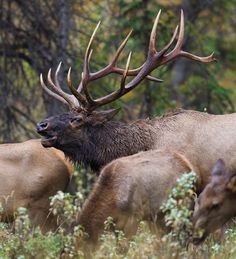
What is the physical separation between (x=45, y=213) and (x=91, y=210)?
2135mm

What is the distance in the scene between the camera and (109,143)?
40.6 feet

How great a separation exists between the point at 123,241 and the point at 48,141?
2.71 m

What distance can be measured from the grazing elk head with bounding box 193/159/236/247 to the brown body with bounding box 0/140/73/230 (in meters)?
3.06

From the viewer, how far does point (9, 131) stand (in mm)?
16875

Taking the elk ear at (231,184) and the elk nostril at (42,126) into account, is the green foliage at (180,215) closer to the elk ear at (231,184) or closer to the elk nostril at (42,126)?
the elk ear at (231,184)

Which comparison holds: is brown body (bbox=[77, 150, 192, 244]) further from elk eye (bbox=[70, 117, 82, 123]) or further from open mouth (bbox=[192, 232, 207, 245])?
elk eye (bbox=[70, 117, 82, 123])

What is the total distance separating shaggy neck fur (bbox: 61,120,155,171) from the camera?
12.2 meters

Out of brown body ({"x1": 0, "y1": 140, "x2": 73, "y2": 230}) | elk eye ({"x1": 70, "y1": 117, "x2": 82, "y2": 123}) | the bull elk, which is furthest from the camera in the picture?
elk eye ({"x1": 70, "y1": 117, "x2": 82, "y2": 123})

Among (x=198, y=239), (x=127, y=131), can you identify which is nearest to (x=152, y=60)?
(x=127, y=131)

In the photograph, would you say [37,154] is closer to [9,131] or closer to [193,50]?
[9,131]

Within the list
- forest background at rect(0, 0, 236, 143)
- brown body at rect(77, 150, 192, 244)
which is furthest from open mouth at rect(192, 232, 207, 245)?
forest background at rect(0, 0, 236, 143)

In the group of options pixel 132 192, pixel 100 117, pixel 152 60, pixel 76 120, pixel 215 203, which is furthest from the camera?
pixel 152 60

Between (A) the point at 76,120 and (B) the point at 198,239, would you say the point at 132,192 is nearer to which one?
(B) the point at 198,239

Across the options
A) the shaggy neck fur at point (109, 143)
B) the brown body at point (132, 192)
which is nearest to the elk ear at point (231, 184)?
the brown body at point (132, 192)
